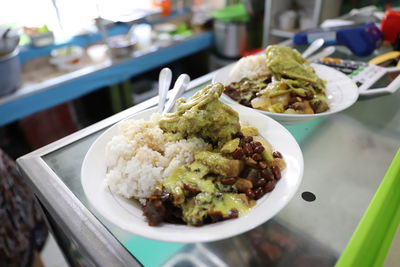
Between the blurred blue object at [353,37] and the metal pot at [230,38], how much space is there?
186cm

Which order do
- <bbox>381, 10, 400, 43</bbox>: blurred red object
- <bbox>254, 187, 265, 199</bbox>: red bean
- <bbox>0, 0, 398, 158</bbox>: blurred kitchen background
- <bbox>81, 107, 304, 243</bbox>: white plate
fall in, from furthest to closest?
<bbox>0, 0, 398, 158</bbox>: blurred kitchen background
<bbox>381, 10, 400, 43</bbox>: blurred red object
<bbox>254, 187, 265, 199</bbox>: red bean
<bbox>81, 107, 304, 243</bbox>: white plate

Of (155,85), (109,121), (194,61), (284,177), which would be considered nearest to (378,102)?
(284,177)

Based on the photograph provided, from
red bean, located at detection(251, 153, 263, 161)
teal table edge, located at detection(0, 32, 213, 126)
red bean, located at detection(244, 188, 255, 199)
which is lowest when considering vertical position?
teal table edge, located at detection(0, 32, 213, 126)

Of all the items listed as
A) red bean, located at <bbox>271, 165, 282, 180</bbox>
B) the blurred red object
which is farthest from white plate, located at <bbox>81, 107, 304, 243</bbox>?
the blurred red object

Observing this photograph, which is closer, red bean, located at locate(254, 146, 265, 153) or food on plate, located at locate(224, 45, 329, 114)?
red bean, located at locate(254, 146, 265, 153)

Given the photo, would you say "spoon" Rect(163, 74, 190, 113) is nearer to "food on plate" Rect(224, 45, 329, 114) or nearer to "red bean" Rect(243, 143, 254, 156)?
"food on plate" Rect(224, 45, 329, 114)

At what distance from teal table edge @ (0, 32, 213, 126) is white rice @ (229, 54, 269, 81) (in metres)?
1.86

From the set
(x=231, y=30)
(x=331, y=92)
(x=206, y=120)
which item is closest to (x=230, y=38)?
(x=231, y=30)

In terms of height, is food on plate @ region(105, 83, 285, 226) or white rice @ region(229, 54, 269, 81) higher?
white rice @ region(229, 54, 269, 81)

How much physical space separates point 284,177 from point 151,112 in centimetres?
55

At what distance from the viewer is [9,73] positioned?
7.70ft

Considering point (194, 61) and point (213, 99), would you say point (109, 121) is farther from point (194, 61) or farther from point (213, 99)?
point (194, 61)

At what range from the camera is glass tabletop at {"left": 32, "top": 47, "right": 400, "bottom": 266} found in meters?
0.75

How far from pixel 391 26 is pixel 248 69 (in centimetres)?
116
